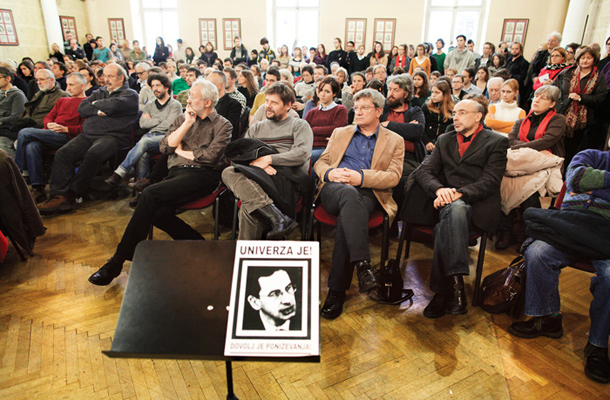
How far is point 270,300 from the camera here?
1.21 m

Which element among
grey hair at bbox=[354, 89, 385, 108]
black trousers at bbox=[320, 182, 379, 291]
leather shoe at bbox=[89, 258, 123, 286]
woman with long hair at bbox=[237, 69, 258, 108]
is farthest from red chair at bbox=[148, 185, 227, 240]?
woman with long hair at bbox=[237, 69, 258, 108]

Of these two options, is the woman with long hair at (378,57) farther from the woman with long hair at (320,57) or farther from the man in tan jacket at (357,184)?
the man in tan jacket at (357,184)

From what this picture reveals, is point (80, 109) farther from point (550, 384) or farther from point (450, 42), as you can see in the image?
point (450, 42)

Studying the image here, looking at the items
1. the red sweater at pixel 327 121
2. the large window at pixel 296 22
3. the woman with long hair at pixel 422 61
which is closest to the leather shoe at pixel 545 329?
the red sweater at pixel 327 121

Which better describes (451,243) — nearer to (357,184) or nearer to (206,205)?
(357,184)

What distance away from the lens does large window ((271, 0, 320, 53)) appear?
12.1 meters

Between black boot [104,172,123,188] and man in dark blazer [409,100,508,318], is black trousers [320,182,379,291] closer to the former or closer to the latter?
A: man in dark blazer [409,100,508,318]

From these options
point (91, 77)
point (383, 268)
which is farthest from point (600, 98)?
point (91, 77)

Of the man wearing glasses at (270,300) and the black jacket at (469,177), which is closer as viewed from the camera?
the man wearing glasses at (270,300)

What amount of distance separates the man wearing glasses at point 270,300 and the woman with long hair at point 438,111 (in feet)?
9.64

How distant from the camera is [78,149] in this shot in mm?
3832

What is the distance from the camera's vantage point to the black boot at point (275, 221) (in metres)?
2.55

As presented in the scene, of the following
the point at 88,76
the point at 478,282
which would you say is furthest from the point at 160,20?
the point at 478,282

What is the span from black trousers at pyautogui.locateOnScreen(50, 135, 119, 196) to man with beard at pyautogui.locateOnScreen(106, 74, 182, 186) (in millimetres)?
199
